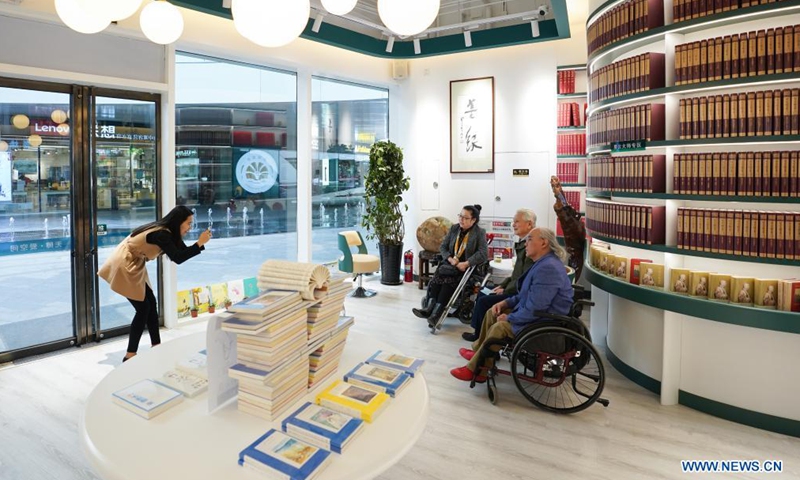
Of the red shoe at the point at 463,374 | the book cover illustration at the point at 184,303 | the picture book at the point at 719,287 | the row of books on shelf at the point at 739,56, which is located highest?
the row of books on shelf at the point at 739,56

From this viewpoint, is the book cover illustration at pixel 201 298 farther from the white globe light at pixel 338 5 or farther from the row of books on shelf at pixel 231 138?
the white globe light at pixel 338 5

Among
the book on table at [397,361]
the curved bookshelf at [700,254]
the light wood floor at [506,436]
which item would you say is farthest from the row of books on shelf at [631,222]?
the book on table at [397,361]

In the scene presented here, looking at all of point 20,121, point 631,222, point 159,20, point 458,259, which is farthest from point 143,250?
point 631,222

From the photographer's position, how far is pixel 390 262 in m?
7.96

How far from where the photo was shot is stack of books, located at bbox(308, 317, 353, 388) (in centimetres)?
199

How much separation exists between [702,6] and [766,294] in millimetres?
2077

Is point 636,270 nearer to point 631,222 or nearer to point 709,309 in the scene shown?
point 631,222

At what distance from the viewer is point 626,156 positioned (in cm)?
416

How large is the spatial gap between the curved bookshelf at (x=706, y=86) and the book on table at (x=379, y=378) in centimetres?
314

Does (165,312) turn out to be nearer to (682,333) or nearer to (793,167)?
(682,333)

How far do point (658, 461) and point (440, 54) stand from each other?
6313 millimetres

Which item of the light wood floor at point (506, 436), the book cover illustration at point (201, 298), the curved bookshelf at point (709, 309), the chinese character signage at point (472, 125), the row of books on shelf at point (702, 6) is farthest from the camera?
the chinese character signage at point (472, 125)

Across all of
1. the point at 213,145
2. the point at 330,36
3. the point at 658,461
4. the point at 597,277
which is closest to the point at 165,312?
the point at 213,145

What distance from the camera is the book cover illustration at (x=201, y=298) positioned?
6.11m
